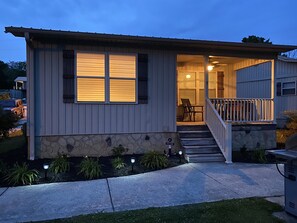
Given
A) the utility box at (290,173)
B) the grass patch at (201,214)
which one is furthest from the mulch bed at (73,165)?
the utility box at (290,173)

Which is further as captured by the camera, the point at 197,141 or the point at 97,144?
the point at 197,141

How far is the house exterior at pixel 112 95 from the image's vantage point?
22.8 feet

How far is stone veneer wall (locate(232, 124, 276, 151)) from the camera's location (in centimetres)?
837

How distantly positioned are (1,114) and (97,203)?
13.8 ft

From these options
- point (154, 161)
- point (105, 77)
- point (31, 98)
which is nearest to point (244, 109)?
point (154, 161)

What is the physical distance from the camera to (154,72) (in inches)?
308

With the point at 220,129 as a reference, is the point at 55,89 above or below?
above

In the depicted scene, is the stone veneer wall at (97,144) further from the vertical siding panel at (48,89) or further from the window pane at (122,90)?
the window pane at (122,90)

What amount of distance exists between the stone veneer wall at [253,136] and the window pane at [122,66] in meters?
3.74

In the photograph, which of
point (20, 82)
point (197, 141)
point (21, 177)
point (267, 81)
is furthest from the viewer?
point (20, 82)

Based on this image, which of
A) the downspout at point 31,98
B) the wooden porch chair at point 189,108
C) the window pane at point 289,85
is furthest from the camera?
the window pane at point 289,85

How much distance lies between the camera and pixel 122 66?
7617mm

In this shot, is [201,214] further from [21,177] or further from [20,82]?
[20,82]

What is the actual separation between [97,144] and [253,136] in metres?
5.06
